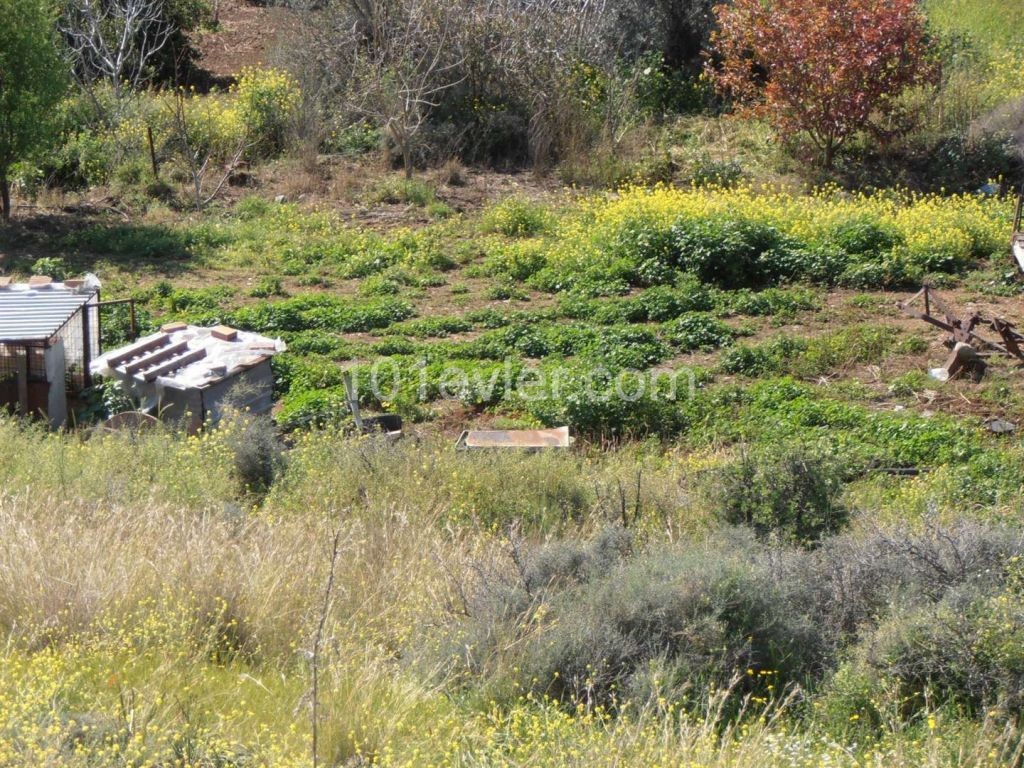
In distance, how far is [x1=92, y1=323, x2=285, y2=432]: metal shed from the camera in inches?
376

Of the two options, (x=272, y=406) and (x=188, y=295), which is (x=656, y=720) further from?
(x=188, y=295)

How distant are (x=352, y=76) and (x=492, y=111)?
2395 millimetres

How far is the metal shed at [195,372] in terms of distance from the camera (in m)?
9.56

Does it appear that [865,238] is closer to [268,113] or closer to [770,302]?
[770,302]

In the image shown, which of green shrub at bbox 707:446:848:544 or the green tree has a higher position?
the green tree

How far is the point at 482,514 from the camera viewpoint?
7398 mm

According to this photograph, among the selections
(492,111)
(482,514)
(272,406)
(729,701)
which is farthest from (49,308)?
(492,111)

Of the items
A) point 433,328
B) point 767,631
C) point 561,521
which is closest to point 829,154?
point 433,328

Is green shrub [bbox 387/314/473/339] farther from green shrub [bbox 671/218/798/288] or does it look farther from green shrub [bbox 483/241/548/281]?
green shrub [bbox 671/218/798/288]

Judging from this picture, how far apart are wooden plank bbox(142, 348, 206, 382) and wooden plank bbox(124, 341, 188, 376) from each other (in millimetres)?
131

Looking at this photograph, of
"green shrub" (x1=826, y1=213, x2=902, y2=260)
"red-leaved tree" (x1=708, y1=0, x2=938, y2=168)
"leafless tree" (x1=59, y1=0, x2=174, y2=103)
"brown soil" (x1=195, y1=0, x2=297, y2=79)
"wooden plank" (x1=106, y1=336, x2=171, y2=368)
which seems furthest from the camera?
"brown soil" (x1=195, y1=0, x2=297, y2=79)

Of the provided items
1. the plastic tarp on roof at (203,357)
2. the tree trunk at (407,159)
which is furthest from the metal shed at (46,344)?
the tree trunk at (407,159)

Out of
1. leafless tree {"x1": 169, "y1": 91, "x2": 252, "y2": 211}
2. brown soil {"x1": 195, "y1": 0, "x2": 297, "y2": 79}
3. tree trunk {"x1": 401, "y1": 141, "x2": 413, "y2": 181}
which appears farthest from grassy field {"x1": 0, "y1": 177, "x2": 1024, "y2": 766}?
brown soil {"x1": 195, "y1": 0, "x2": 297, "y2": 79}

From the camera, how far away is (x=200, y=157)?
1788cm
